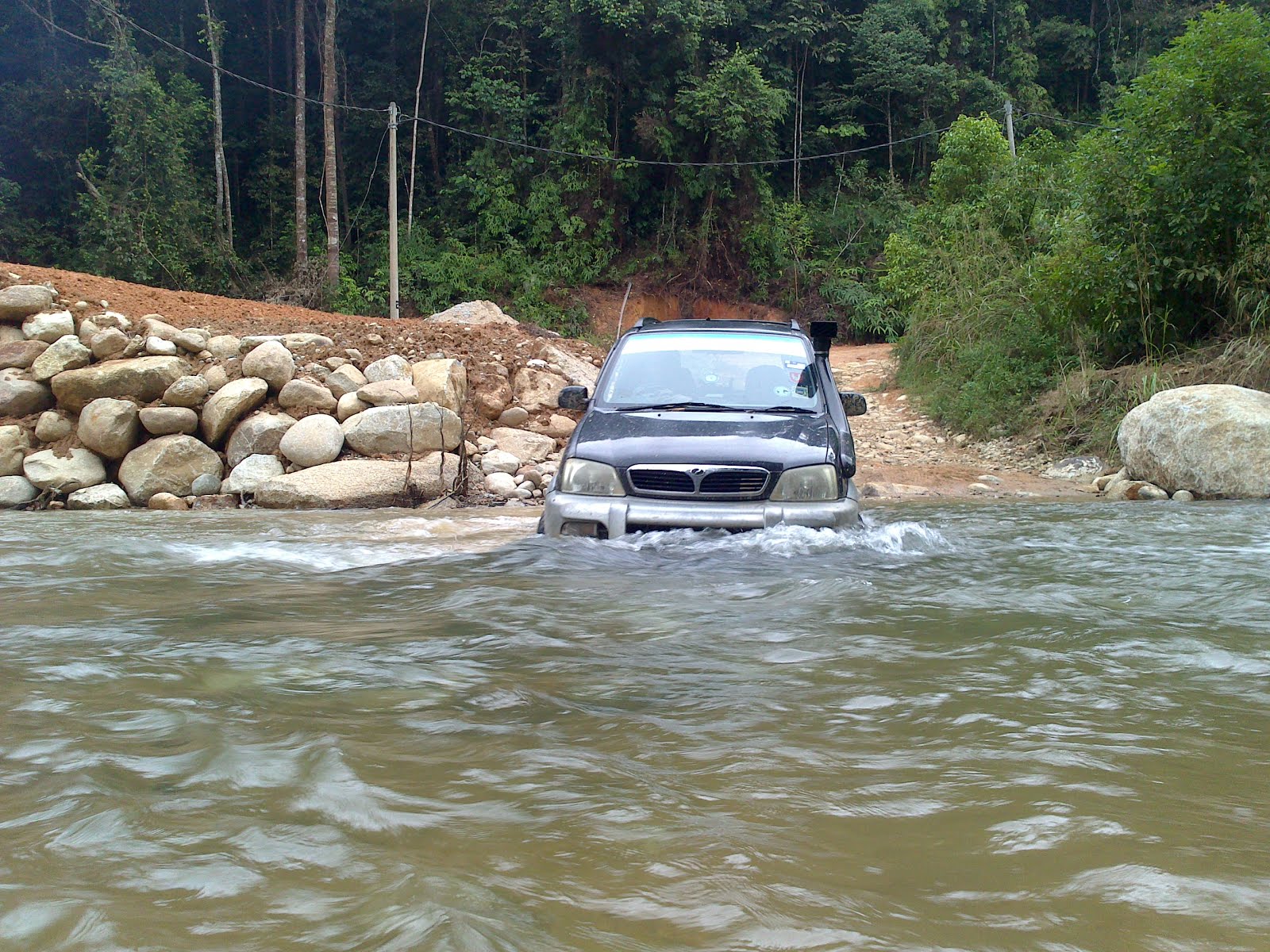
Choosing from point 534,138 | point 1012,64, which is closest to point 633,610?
point 534,138

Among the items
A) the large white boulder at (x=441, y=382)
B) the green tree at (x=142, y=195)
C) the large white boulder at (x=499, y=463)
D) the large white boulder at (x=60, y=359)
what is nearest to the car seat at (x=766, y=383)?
the large white boulder at (x=499, y=463)

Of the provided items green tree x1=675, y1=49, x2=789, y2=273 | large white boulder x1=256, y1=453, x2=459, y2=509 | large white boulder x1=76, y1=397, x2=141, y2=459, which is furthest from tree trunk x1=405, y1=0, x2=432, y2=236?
large white boulder x1=256, y1=453, x2=459, y2=509

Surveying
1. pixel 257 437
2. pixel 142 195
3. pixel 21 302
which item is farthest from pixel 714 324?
pixel 142 195

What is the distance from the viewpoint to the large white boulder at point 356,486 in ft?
31.8

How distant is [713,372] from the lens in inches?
257

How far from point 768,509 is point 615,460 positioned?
85 cm

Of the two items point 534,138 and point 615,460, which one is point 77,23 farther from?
point 615,460

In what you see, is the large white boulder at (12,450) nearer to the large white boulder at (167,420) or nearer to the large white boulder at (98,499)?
the large white boulder at (98,499)

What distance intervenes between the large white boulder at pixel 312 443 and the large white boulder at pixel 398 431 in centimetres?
20

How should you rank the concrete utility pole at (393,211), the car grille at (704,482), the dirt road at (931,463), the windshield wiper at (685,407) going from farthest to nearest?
the concrete utility pole at (393,211) → the dirt road at (931,463) → the windshield wiper at (685,407) → the car grille at (704,482)

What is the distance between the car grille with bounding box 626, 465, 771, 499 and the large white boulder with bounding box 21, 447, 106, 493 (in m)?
7.55

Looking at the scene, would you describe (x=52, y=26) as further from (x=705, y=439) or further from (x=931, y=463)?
(x=705, y=439)

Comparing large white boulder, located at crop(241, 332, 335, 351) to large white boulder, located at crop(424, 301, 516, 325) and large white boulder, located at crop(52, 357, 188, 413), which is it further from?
large white boulder, located at crop(424, 301, 516, 325)

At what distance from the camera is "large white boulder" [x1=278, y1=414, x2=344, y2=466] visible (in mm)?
10305
